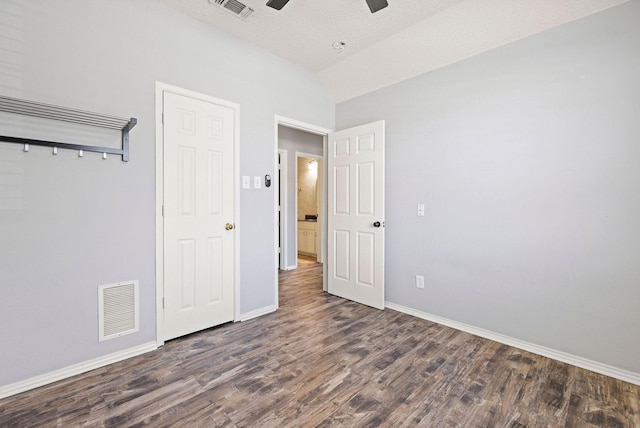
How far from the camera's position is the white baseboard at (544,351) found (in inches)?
78.2

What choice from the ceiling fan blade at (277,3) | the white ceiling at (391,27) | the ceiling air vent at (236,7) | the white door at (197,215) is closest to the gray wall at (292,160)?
the white ceiling at (391,27)

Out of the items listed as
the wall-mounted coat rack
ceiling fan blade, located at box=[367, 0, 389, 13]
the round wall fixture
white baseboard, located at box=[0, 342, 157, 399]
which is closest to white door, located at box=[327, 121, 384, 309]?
the round wall fixture

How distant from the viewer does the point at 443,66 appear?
2863mm

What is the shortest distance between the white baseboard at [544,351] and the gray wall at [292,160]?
2.70 metres

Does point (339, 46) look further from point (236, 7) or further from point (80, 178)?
point (80, 178)

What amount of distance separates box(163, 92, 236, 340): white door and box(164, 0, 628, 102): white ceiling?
848 mm

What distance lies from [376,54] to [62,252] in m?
3.25

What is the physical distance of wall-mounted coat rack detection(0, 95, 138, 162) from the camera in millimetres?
1718

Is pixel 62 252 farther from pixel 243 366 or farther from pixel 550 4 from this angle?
pixel 550 4

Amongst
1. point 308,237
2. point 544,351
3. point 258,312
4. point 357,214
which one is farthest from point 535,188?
point 308,237

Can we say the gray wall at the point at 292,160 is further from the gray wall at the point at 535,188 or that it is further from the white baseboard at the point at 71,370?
the white baseboard at the point at 71,370

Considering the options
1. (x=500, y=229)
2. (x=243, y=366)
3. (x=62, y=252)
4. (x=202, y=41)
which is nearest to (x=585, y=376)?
(x=500, y=229)

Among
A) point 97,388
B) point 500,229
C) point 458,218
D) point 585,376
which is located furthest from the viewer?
point 458,218

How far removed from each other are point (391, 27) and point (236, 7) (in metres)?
1.39
